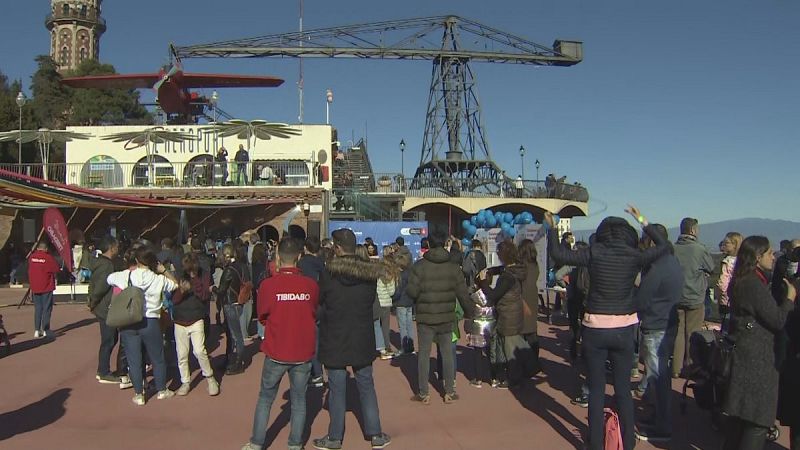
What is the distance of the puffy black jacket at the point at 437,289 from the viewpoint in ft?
21.2

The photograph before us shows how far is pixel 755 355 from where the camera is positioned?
4.19 m

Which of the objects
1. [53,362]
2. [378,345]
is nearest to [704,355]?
[378,345]

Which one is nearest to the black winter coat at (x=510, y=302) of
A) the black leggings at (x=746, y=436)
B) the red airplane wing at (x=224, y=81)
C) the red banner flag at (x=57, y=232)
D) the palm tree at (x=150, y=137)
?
the black leggings at (x=746, y=436)

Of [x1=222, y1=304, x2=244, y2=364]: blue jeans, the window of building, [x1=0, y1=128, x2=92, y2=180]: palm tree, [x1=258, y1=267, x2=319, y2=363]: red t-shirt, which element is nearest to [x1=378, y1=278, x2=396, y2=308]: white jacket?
[x1=222, y1=304, x2=244, y2=364]: blue jeans

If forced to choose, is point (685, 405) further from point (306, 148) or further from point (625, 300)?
point (306, 148)

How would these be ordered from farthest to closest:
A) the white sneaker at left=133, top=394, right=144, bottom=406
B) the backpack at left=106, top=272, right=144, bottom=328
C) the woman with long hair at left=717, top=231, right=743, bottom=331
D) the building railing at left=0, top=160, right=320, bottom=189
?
the building railing at left=0, top=160, right=320, bottom=189 → the woman with long hair at left=717, top=231, right=743, bottom=331 → the white sneaker at left=133, top=394, right=144, bottom=406 → the backpack at left=106, top=272, right=144, bottom=328

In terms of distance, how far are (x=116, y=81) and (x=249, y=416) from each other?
35885 millimetres

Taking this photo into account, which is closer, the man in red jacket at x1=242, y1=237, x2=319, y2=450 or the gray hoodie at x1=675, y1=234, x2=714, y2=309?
the man in red jacket at x1=242, y1=237, x2=319, y2=450

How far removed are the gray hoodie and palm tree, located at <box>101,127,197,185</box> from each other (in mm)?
23920

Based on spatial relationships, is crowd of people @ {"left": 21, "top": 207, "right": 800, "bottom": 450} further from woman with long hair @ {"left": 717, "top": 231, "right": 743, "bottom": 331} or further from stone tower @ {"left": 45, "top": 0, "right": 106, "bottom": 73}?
stone tower @ {"left": 45, "top": 0, "right": 106, "bottom": 73}

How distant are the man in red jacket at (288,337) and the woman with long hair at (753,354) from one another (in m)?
3.09

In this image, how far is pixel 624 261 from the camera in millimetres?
4770

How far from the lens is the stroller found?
4551mm

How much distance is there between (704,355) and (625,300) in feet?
4.52
